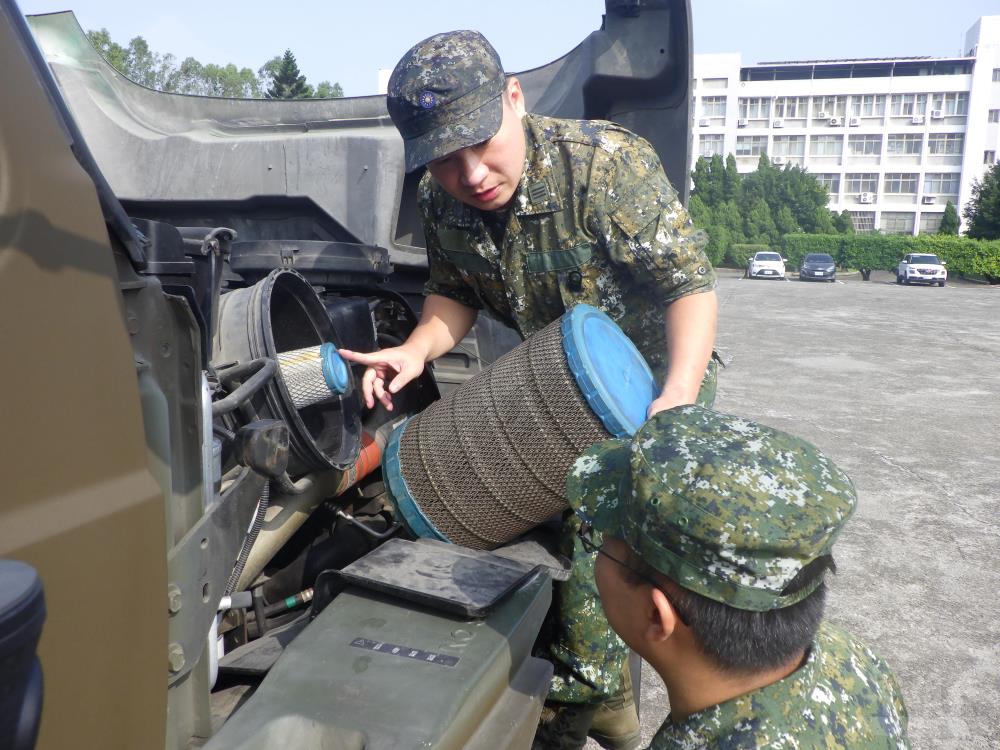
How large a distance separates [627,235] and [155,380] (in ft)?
4.19

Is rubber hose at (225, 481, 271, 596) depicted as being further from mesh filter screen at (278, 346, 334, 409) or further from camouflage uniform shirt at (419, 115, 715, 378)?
camouflage uniform shirt at (419, 115, 715, 378)

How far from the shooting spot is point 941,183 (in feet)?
193

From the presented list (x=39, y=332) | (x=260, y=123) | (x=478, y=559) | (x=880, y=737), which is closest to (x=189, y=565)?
(x=39, y=332)

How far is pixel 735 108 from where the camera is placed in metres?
61.8

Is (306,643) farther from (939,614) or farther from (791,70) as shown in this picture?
(791,70)

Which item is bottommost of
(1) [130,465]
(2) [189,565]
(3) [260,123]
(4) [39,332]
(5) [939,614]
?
(5) [939,614]

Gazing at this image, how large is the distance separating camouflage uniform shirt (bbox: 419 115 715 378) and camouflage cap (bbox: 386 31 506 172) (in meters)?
0.26

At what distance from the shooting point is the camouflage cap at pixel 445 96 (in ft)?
6.70

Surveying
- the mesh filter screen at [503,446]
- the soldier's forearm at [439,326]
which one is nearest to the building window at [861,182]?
the soldier's forearm at [439,326]

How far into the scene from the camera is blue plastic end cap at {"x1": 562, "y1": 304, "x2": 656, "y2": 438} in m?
2.00

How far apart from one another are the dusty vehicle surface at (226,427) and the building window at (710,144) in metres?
62.7

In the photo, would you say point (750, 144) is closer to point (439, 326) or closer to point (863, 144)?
point (863, 144)

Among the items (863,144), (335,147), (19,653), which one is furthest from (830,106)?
(19,653)

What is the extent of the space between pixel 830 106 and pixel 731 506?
6602 centimetres
